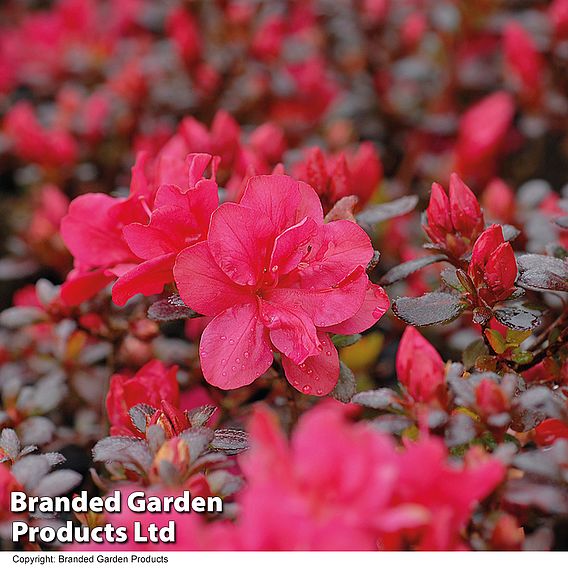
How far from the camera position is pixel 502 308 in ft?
2.93

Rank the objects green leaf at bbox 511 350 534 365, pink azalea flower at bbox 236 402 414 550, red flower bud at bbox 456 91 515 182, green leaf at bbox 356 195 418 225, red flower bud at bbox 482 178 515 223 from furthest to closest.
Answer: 1. red flower bud at bbox 456 91 515 182
2. red flower bud at bbox 482 178 515 223
3. green leaf at bbox 356 195 418 225
4. green leaf at bbox 511 350 534 365
5. pink azalea flower at bbox 236 402 414 550

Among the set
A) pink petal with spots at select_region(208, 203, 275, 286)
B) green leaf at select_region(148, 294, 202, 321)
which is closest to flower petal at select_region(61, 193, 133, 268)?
green leaf at select_region(148, 294, 202, 321)

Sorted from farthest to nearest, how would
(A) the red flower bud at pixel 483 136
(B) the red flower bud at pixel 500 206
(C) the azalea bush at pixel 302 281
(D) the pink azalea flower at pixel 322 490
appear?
(A) the red flower bud at pixel 483 136 → (B) the red flower bud at pixel 500 206 → (C) the azalea bush at pixel 302 281 → (D) the pink azalea flower at pixel 322 490

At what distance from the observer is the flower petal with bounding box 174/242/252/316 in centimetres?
81

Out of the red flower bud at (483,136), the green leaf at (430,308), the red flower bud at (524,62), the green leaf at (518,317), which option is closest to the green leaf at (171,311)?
the green leaf at (430,308)

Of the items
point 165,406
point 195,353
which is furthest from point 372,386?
point 165,406

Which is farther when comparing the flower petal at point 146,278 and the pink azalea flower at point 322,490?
the flower petal at point 146,278

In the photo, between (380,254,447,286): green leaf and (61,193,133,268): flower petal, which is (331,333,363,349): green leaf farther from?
(61,193,133,268): flower petal

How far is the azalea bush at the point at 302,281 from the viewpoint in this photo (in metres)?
0.71

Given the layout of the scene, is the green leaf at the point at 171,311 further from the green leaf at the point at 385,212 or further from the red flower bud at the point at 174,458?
the green leaf at the point at 385,212

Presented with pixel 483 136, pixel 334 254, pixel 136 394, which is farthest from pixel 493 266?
pixel 483 136

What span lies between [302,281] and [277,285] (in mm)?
27

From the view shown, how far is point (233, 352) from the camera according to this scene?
834mm

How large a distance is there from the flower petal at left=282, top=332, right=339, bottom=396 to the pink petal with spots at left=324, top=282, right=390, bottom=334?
0.02 m
